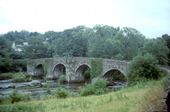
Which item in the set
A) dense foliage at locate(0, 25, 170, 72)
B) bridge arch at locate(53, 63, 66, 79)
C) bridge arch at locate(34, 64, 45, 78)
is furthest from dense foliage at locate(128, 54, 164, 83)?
bridge arch at locate(34, 64, 45, 78)

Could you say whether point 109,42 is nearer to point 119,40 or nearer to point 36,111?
point 119,40

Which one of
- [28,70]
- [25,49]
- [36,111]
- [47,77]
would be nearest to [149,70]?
[36,111]

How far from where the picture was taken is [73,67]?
65.3 meters

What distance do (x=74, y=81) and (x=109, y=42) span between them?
9.82 metres

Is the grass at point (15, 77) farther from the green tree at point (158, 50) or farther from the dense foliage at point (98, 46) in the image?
the green tree at point (158, 50)

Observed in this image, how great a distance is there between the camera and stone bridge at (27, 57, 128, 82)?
2016 inches

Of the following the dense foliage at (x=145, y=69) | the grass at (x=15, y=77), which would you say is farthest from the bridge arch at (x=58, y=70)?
the dense foliage at (x=145, y=69)

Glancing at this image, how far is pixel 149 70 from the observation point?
3309 centimetres

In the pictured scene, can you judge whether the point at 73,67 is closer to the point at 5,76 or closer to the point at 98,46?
the point at 98,46

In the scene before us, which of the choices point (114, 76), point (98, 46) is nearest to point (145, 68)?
point (114, 76)

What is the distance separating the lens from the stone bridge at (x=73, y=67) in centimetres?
5122

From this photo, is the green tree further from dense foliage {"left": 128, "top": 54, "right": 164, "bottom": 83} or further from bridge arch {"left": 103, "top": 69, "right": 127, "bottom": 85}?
dense foliage {"left": 128, "top": 54, "right": 164, "bottom": 83}

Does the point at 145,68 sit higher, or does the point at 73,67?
the point at 73,67

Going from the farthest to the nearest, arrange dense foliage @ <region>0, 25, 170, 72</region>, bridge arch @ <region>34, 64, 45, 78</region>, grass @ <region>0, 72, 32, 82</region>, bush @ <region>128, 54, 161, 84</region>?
bridge arch @ <region>34, 64, 45, 78</region>, grass @ <region>0, 72, 32, 82</region>, dense foliage @ <region>0, 25, 170, 72</region>, bush @ <region>128, 54, 161, 84</region>
